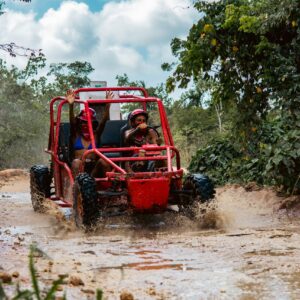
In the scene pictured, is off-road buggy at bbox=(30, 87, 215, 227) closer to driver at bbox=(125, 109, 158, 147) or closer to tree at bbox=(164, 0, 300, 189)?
driver at bbox=(125, 109, 158, 147)

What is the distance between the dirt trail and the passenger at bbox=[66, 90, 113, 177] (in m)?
0.77

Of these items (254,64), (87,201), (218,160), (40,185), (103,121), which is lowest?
(87,201)

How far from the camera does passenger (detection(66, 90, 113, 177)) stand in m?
7.98

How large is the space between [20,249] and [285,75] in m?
4.83

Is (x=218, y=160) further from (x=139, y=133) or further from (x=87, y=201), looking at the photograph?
(x=87, y=201)

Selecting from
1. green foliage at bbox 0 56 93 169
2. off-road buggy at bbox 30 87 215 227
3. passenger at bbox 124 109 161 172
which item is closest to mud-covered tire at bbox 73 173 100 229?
off-road buggy at bbox 30 87 215 227

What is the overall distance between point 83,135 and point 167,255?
3.81 m

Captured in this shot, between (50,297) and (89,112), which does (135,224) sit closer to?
(89,112)

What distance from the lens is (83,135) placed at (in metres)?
8.60

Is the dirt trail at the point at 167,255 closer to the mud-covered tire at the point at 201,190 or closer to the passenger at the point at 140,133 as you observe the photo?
the mud-covered tire at the point at 201,190

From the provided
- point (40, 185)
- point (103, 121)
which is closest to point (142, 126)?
point (103, 121)

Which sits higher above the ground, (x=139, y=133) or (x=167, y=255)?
(x=139, y=133)

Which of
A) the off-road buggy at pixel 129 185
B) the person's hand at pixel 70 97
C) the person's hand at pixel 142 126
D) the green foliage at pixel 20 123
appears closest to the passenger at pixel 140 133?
the person's hand at pixel 142 126

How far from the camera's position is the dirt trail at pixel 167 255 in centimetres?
363
